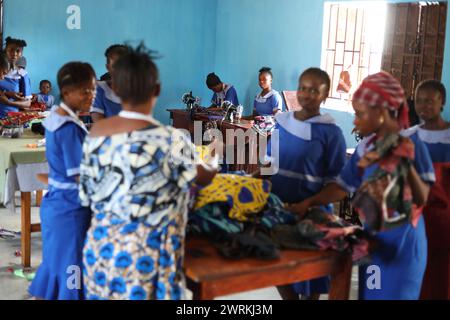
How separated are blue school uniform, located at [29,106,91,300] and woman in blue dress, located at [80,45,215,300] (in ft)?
2.05

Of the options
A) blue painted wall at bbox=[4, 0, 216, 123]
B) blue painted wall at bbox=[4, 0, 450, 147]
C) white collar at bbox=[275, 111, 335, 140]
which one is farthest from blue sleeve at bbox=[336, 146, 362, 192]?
blue painted wall at bbox=[4, 0, 216, 123]

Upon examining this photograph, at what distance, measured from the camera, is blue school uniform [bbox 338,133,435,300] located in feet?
7.66

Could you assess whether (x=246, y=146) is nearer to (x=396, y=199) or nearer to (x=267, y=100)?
(x=267, y=100)

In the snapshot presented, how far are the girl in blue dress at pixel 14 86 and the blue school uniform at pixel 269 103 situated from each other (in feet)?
9.48

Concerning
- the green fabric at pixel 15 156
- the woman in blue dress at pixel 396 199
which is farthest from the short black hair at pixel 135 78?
the green fabric at pixel 15 156

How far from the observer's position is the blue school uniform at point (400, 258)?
2.34m

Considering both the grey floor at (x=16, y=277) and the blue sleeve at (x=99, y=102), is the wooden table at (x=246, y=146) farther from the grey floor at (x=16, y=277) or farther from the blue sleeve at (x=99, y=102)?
the blue sleeve at (x=99, y=102)

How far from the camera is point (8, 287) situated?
396 cm

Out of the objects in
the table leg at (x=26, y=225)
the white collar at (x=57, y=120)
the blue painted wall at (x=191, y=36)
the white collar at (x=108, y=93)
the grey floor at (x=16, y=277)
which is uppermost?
the blue painted wall at (x=191, y=36)

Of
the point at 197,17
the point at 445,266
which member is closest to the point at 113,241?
the point at 445,266

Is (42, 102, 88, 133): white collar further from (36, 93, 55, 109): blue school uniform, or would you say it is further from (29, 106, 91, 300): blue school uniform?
(36, 93, 55, 109): blue school uniform

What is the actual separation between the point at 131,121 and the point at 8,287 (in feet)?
8.01

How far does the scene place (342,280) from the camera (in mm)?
2420
